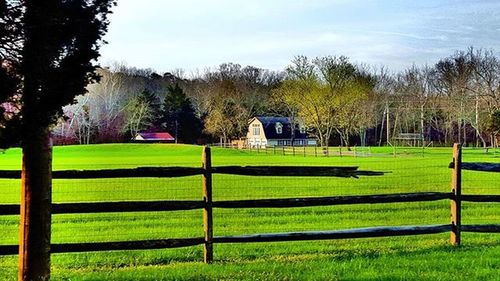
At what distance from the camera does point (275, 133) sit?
3659 inches

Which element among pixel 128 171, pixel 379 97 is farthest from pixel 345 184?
pixel 379 97

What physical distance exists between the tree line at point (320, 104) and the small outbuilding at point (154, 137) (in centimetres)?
126

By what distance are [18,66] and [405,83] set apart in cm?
9547

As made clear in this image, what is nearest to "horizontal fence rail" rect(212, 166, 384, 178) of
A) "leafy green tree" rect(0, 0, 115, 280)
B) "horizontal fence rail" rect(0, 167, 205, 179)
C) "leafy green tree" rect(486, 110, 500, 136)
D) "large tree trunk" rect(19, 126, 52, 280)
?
"horizontal fence rail" rect(0, 167, 205, 179)

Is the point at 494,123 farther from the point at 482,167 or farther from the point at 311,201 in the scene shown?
the point at 311,201

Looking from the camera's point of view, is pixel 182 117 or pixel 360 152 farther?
pixel 182 117

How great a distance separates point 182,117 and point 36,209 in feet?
281

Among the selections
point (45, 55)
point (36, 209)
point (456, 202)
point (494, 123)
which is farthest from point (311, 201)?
point (494, 123)

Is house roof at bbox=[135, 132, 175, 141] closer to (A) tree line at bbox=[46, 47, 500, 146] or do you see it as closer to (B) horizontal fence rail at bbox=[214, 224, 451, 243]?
(A) tree line at bbox=[46, 47, 500, 146]

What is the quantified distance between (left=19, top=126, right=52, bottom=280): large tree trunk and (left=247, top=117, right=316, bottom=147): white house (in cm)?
8439

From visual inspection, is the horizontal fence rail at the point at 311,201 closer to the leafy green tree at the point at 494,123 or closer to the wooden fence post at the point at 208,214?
the wooden fence post at the point at 208,214

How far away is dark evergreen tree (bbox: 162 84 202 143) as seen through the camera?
90.5m

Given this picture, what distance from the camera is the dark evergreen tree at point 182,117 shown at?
90.5 m

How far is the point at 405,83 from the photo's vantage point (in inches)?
3767
